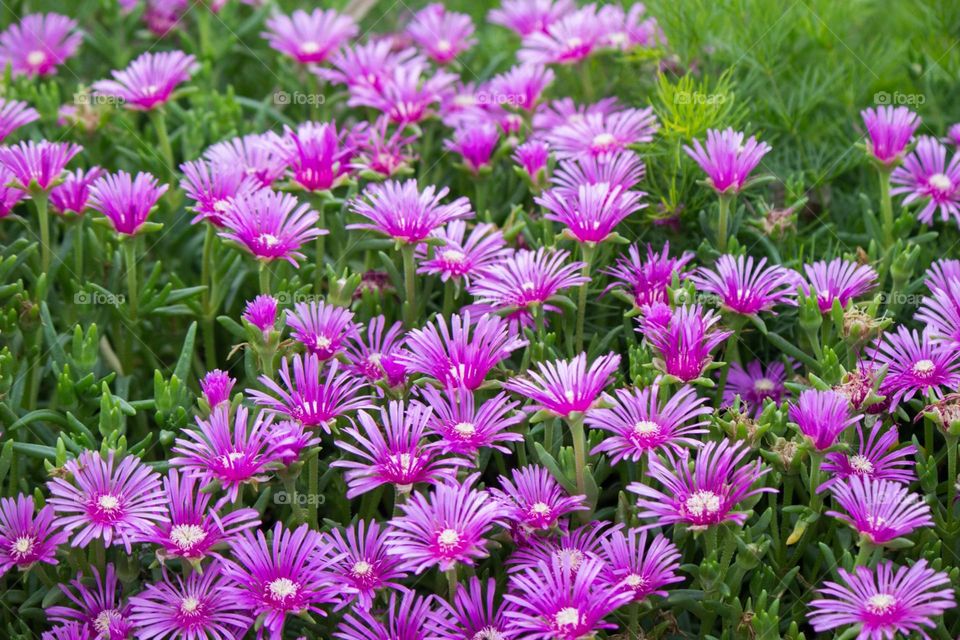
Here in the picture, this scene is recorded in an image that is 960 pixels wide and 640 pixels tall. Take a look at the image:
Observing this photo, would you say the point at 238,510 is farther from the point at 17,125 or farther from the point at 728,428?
the point at 17,125

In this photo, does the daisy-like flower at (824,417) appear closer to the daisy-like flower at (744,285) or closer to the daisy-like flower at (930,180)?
the daisy-like flower at (744,285)

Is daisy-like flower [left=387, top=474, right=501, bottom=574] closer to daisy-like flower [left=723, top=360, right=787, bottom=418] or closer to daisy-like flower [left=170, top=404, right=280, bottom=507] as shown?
daisy-like flower [left=170, top=404, right=280, bottom=507]

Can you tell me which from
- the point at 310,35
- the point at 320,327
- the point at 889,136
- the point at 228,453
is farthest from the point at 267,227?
the point at 889,136

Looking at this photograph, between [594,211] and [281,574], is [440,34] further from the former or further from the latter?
[281,574]

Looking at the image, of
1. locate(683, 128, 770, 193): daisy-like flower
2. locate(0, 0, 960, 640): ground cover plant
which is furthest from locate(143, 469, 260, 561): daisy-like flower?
locate(683, 128, 770, 193): daisy-like flower

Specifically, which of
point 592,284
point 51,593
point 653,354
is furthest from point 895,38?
point 51,593
